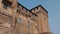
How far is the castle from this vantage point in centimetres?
1749

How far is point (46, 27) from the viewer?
2672 centimetres

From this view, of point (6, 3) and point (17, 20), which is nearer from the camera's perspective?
point (6, 3)

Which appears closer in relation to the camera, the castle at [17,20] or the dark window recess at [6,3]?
the castle at [17,20]

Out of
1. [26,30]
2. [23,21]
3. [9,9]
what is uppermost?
[9,9]

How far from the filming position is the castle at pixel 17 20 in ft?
57.4

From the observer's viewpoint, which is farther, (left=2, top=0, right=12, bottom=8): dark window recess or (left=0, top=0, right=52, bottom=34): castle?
(left=2, top=0, right=12, bottom=8): dark window recess

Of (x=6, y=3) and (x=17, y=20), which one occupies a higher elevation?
(x=6, y=3)

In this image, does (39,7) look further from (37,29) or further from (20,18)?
(20,18)

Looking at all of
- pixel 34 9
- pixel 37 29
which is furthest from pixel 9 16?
pixel 34 9

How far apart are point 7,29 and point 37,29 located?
7812 millimetres

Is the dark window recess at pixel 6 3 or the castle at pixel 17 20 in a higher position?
the dark window recess at pixel 6 3

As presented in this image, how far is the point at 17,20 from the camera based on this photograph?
19.6m

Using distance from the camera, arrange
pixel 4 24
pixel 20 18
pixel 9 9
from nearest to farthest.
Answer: pixel 4 24, pixel 9 9, pixel 20 18

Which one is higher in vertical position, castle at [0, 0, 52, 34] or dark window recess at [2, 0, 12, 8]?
dark window recess at [2, 0, 12, 8]
